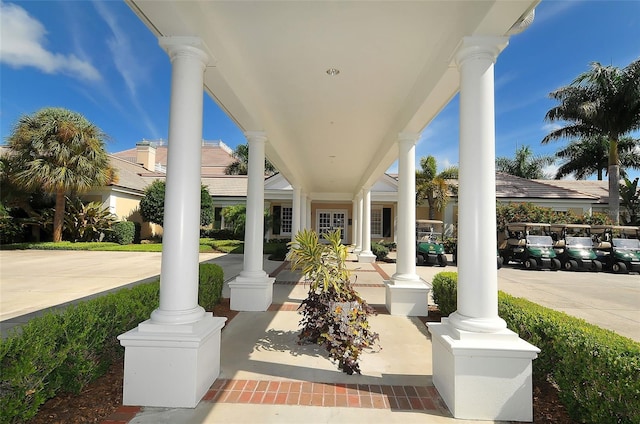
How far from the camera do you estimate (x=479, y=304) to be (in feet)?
9.84

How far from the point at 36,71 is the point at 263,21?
40.8ft

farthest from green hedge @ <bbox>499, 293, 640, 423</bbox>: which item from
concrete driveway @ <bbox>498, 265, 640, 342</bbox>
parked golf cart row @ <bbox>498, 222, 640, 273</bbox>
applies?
parked golf cart row @ <bbox>498, 222, 640, 273</bbox>

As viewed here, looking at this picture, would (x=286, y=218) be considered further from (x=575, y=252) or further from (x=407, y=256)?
(x=407, y=256)

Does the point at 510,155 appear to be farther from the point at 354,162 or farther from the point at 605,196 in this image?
the point at 354,162

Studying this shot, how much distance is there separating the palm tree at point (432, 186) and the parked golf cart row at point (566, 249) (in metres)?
5.43

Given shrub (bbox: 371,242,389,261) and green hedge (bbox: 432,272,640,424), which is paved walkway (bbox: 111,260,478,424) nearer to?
green hedge (bbox: 432,272,640,424)

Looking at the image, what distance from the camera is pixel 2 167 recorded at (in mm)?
16391

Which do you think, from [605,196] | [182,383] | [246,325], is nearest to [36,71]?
[246,325]

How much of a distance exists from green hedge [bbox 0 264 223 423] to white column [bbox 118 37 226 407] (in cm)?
38

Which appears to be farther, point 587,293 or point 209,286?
point 587,293

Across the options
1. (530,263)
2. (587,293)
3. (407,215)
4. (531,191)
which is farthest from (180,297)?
(531,191)

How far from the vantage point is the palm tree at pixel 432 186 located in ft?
64.5

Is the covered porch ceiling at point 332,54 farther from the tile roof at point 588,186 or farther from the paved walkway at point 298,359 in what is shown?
the tile roof at point 588,186

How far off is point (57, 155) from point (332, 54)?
17925mm
